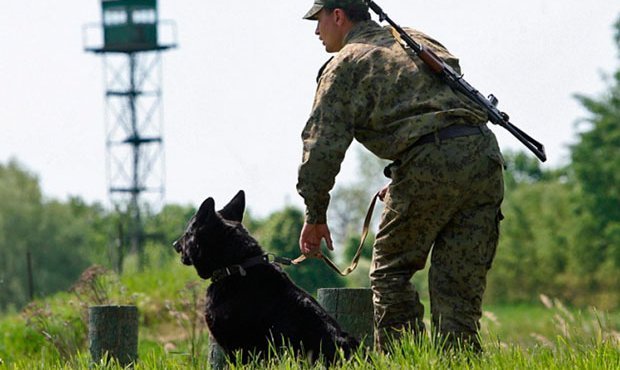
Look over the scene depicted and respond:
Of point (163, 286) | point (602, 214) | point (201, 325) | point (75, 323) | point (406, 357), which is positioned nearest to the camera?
point (406, 357)

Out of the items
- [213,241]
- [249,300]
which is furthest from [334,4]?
[249,300]

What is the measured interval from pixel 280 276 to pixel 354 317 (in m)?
0.93

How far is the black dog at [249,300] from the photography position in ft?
22.1

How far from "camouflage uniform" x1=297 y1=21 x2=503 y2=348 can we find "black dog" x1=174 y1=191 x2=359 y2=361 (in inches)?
14.6

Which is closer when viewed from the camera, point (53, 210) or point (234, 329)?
point (234, 329)

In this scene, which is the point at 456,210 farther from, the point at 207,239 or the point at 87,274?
the point at 87,274

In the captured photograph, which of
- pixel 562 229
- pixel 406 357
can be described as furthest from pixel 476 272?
pixel 562 229

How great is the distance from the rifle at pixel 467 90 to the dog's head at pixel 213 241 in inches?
57.3

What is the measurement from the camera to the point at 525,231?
214 feet

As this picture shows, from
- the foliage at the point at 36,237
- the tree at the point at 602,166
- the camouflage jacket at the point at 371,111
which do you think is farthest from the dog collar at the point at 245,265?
the foliage at the point at 36,237

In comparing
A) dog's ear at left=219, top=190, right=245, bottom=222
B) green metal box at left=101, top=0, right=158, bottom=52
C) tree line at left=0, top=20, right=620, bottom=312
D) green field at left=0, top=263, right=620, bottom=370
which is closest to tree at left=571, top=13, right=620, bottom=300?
tree line at left=0, top=20, right=620, bottom=312

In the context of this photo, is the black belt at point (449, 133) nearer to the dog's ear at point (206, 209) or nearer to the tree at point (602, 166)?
the dog's ear at point (206, 209)

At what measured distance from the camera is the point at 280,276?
6988 millimetres

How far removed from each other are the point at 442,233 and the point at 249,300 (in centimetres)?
115
